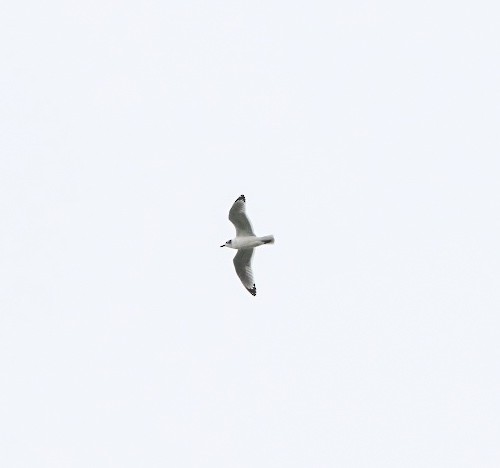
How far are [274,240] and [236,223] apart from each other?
89 cm

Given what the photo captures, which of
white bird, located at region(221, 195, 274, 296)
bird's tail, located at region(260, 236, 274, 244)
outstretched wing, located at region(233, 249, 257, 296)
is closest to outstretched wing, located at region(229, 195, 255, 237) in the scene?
white bird, located at region(221, 195, 274, 296)

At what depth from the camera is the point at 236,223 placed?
95.5 feet

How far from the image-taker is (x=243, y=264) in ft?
98.6

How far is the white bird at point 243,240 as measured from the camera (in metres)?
28.8

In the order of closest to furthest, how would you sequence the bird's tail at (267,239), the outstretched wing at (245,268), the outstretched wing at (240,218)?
the outstretched wing at (240,218)
the bird's tail at (267,239)
the outstretched wing at (245,268)

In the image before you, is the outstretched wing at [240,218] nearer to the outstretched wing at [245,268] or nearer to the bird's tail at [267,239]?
the bird's tail at [267,239]

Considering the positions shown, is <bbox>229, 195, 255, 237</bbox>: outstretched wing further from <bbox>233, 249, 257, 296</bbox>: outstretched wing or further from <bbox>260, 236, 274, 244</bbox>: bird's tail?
<bbox>233, 249, 257, 296</bbox>: outstretched wing

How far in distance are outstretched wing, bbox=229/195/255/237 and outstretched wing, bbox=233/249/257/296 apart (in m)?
0.77

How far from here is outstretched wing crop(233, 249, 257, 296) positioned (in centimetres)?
2989

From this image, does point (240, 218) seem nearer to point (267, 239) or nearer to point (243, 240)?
point (243, 240)

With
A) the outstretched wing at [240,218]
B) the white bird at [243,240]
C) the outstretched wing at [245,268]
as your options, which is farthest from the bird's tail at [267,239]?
the outstretched wing at [245,268]

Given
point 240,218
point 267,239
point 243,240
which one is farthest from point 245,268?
point 240,218

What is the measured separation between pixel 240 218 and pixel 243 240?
49cm

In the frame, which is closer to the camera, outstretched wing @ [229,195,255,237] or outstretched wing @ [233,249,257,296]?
outstretched wing @ [229,195,255,237]
